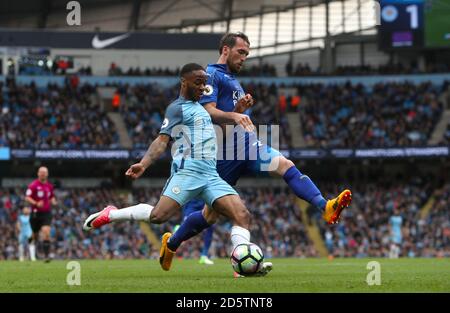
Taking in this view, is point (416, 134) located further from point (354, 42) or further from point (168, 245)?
point (168, 245)

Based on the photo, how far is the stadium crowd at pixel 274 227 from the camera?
3803cm

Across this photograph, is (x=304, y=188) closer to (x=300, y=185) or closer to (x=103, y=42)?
(x=300, y=185)

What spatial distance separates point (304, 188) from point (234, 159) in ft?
3.53

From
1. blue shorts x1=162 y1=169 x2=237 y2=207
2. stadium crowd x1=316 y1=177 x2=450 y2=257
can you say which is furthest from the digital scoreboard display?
blue shorts x1=162 y1=169 x2=237 y2=207

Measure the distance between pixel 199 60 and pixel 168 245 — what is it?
132 feet

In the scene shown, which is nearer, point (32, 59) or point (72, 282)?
point (72, 282)

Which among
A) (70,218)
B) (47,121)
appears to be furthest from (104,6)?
(70,218)

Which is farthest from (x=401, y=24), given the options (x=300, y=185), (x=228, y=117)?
(x=228, y=117)

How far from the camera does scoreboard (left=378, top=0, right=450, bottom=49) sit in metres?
45.8

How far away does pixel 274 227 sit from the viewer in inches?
1596

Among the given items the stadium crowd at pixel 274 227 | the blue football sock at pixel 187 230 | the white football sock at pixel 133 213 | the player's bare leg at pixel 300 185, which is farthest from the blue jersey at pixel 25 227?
the player's bare leg at pixel 300 185

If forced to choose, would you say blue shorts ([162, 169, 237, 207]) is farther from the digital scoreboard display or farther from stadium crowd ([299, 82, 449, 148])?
the digital scoreboard display

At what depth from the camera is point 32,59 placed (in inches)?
1971

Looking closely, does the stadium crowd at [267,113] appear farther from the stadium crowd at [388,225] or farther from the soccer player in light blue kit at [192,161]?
the soccer player in light blue kit at [192,161]
